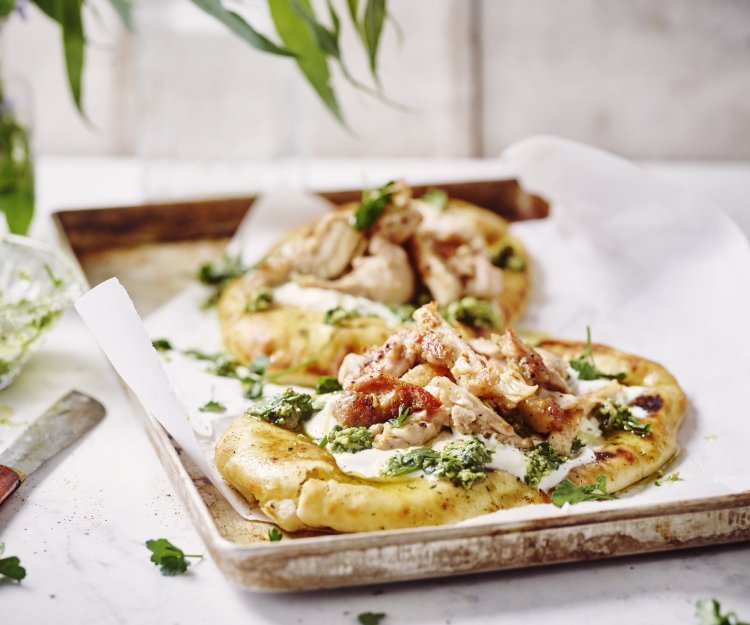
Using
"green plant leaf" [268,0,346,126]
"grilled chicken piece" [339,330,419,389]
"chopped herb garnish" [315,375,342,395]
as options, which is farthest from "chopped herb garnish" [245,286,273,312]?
"grilled chicken piece" [339,330,419,389]

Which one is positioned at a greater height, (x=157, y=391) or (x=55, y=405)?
(x=157, y=391)

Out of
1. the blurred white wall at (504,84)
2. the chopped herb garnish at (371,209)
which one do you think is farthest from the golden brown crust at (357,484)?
the blurred white wall at (504,84)

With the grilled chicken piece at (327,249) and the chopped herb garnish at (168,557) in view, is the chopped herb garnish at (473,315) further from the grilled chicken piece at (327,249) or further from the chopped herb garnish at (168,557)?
the chopped herb garnish at (168,557)

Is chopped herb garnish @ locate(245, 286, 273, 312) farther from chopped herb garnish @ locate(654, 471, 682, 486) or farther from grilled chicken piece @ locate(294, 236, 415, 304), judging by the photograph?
chopped herb garnish @ locate(654, 471, 682, 486)

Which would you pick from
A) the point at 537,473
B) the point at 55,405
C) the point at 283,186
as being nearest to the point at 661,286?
the point at 537,473

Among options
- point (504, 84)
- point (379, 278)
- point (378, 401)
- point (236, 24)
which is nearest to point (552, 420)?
point (378, 401)

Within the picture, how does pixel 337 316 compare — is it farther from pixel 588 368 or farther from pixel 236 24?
pixel 236 24

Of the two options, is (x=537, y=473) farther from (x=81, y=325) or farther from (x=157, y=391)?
(x=81, y=325)
